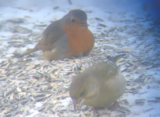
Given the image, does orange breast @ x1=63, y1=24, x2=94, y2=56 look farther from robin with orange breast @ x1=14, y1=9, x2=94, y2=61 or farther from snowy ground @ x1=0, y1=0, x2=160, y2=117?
snowy ground @ x1=0, y1=0, x2=160, y2=117

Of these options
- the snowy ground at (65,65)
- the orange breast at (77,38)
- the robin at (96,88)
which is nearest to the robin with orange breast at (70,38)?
the orange breast at (77,38)

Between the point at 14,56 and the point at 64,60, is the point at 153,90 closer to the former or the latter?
the point at 64,60

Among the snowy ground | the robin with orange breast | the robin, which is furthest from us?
the robin with orange breast

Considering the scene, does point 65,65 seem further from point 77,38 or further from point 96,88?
point 96,88

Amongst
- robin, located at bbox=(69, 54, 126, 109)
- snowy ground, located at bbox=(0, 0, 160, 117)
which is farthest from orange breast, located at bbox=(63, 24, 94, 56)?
robin, located at bbox=(69, 54, 126, 109)

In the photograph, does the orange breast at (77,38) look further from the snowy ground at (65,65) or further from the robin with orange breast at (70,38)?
the snowy ground at (65,65)

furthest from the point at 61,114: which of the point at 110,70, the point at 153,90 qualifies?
the point at 153,90

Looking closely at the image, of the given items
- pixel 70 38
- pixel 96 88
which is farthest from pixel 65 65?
pixel 96 88
